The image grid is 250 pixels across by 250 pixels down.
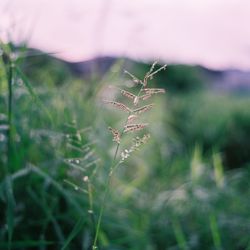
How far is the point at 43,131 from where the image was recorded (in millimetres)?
1504

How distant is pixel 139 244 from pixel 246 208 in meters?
0.69

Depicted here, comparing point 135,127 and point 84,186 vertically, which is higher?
point 135,127

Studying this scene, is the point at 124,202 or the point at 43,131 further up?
the point at 43,131

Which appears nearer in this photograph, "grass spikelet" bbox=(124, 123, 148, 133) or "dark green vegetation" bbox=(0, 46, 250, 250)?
Result: "grass spikelet" bbox=(124, 123, 148, 133)

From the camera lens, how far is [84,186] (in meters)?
1.52

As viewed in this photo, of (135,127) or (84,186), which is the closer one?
(135,127)

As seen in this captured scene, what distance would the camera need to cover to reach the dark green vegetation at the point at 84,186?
1.25m

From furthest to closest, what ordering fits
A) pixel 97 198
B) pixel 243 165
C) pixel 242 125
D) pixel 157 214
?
pixel 242 125
pixel 243 165
pixel 157 214
pixel 97 198

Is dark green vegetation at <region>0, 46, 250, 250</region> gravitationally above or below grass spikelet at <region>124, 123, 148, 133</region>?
below

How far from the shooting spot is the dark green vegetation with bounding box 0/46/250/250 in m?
1.25

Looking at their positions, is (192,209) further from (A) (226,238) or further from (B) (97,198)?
(B) (97,198)

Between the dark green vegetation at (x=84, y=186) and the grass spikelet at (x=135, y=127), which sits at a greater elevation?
the grass spikelet at (x=135, y=127)

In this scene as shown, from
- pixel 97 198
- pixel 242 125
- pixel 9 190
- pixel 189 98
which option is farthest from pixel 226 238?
pixel 189 98

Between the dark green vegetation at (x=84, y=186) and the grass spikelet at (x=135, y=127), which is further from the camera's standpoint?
the dark green vegetation at (x=84, y=186)
